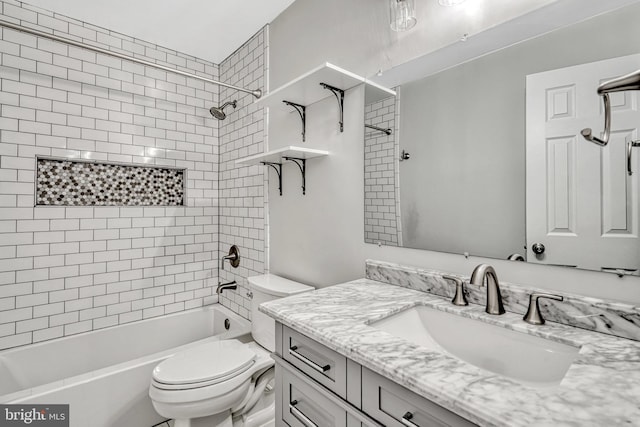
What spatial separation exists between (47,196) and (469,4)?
2.73m

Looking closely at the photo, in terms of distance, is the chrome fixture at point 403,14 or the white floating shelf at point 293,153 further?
the white floating shelf at point 293,153

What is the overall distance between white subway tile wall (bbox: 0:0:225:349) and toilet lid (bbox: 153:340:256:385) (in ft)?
2.15

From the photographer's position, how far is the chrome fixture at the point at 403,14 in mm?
1244

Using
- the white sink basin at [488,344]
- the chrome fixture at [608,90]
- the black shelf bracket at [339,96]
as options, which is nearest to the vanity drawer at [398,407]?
the white sink basin at [488,344]

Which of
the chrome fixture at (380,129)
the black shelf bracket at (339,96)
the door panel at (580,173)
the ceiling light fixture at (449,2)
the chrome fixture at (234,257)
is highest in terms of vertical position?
the ceiling light fixture at (449,2)

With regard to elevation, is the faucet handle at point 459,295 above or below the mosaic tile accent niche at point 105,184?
below

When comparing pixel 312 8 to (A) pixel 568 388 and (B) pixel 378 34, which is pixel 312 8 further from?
(A) pixel 568 388

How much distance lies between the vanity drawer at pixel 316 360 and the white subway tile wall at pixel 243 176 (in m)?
1.23

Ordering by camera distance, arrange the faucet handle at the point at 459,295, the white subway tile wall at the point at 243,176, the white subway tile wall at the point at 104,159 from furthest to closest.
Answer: the white subway tile wall at the point at 243,176 < the white subway tile wall at the point at 104,159 < the faucet handle at the point at 459,295

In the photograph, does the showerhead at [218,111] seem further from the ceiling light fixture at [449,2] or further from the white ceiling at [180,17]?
the ceiling light fixture at [449,2]

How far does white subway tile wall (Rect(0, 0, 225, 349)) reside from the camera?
6.49 feet

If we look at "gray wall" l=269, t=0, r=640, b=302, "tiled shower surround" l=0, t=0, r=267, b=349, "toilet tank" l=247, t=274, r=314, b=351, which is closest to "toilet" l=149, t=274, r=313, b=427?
"toilet tank" l=247, t=274, r=314, b=351

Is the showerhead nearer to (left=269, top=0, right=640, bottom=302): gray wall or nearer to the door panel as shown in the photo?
(left=269, top=0, right=640, bottom=302): gray wall

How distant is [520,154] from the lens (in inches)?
39.2
